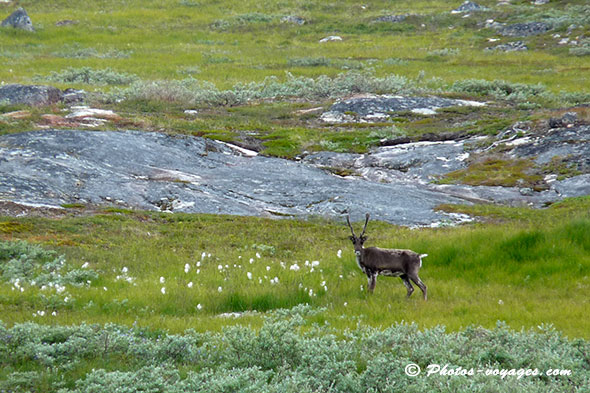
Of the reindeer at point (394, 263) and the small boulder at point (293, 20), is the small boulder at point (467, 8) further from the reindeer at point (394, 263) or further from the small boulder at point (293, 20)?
the reindeer at point (394, 263)

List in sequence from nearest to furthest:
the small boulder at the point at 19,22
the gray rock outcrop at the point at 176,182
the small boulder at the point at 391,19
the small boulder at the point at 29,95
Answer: the gray rock outcrop at the point at 176,182
the small boulder at the point at 29,95
the small boulder at the point at 19,22
the small boulder at the point at 391,19

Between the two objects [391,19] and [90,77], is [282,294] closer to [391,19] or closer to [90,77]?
[90,77]

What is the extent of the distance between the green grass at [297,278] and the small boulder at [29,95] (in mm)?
20147

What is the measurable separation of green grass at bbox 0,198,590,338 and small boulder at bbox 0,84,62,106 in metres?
20.1

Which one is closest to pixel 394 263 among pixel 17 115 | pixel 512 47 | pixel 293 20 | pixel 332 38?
pixel 17 115

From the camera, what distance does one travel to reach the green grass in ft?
33.1

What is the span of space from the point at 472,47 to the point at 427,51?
4984 millimetres

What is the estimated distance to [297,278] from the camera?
12117 mm

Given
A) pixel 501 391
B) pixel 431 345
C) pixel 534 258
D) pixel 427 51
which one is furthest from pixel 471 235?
pixel 427 51

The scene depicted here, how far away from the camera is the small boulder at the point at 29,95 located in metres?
34.9

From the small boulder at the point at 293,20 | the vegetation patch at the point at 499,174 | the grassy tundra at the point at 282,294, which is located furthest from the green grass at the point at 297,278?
the small boulder at the point at 293,20

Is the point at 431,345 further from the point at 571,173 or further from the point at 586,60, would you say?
the point at 586,60

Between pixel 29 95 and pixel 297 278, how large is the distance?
93.8 ft

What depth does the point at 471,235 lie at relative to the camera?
45.9 feet
